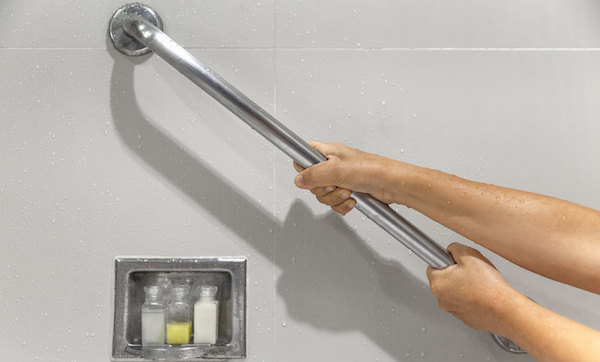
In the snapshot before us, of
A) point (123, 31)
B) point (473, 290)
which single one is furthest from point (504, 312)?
point (123, 31)

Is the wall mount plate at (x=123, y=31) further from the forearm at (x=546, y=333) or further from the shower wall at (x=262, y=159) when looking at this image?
the forearm at (x=546, y=333)

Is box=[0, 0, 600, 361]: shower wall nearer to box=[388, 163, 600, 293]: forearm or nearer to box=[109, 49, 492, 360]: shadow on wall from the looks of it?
box=[109, 49, 492, 360]: shadow on wall

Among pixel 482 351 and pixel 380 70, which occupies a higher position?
pixel 380 70

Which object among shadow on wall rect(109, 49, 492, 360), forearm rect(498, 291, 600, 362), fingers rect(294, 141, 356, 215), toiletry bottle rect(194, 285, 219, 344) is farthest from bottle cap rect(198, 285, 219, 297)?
forearm rect(498, 291, 600, 362)

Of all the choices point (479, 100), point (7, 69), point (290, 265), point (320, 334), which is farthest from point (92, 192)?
point (479, 100)

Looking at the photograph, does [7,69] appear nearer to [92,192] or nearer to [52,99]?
[52,99]

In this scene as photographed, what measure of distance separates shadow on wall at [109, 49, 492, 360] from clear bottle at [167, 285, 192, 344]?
15 cm

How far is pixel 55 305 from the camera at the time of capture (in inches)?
29.5

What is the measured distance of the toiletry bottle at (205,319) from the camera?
0.71 metres

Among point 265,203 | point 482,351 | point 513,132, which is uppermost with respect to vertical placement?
point 513,132

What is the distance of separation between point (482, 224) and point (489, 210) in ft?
0.08

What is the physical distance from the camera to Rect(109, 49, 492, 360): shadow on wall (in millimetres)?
759

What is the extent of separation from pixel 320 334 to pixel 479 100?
1.71 feet

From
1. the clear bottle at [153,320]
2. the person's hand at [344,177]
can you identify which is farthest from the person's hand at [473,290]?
the clear bottle at [153,320]
